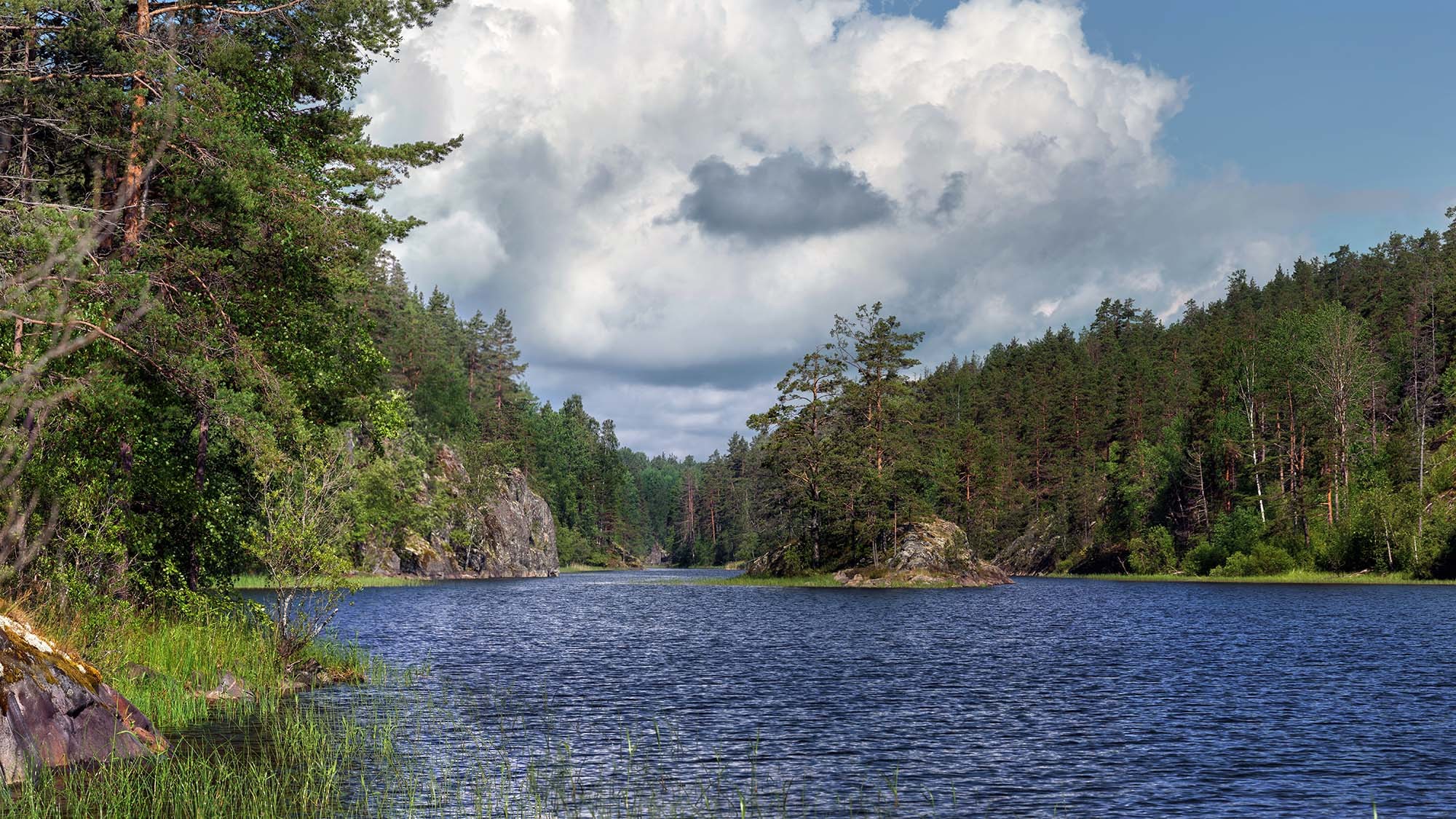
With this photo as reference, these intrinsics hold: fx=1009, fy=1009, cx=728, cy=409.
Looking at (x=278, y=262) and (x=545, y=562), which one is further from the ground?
(x=278, y=262)

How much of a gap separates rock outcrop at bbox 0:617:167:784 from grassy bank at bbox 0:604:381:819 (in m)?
0.49

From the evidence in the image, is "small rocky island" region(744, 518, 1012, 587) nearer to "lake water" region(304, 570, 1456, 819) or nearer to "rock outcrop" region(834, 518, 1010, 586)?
"rock outcrop" region(834, 518, 1010, 586)

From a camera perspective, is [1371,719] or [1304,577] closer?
[1371,719]

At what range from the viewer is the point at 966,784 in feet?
59.1

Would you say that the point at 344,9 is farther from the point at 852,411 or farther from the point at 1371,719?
the point at 852,411

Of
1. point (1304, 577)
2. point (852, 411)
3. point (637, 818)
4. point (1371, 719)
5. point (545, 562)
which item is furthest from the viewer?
point (545, 562)

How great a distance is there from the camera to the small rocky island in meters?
94.8

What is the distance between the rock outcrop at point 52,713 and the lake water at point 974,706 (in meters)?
5.19

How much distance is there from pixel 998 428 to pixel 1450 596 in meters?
87.3

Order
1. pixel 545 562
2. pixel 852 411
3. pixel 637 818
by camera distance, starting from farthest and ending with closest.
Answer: pixel 545 562, pixel 852 411, pixel 637 818

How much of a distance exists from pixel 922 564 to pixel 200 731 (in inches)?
3216

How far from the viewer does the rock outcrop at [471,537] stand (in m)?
112

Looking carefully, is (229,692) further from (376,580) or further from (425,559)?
(425,559)

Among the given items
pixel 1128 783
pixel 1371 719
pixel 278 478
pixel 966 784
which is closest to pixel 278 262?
pixel 278 478
